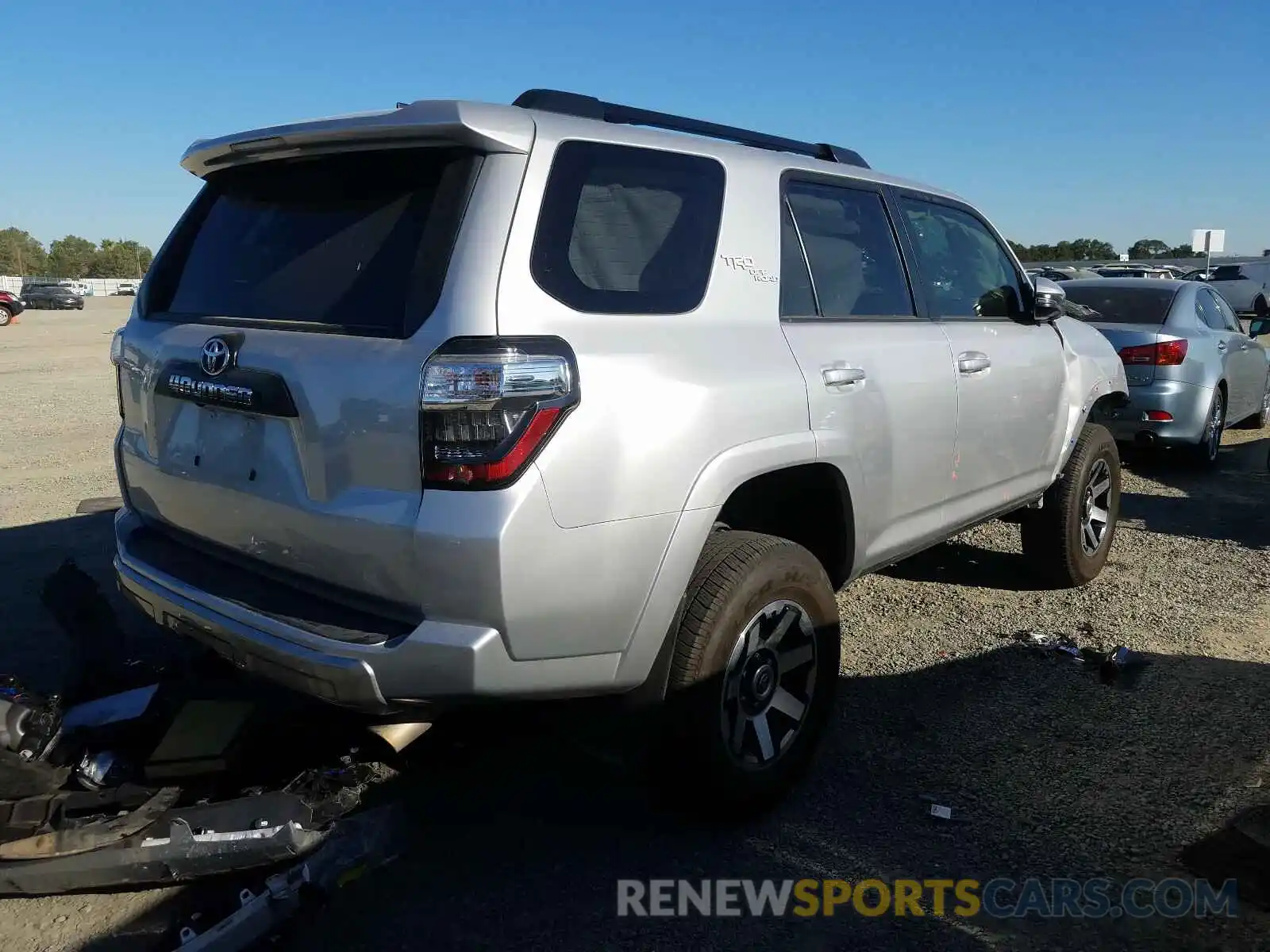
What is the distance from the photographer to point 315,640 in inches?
92.9

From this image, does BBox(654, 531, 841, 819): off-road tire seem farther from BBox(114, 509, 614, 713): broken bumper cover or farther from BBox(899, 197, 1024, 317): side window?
BBox(899, 197, 1024, 317): side window

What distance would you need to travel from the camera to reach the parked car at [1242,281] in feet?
90.4

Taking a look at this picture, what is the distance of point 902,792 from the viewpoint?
3.27 m

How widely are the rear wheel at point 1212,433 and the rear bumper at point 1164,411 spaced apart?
191 mm

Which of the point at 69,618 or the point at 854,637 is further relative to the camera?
the point at 854,637

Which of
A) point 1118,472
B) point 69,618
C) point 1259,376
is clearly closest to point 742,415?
point 69,618

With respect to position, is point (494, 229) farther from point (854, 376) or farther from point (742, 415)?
point (854, 376)

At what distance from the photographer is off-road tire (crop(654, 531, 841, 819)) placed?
8.87ft

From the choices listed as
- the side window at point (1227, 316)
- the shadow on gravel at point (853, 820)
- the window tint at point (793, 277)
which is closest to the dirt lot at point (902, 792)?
the shadow on gravel at point (853, 820)

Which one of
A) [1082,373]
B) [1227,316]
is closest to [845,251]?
[1082,373]

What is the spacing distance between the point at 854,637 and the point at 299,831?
283 centimetres

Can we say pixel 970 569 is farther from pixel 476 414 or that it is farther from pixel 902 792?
pixel 476 414

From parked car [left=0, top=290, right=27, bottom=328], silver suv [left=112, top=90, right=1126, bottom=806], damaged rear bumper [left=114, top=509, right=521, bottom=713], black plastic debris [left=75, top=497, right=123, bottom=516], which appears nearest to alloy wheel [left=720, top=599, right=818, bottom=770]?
silver suv [left=112, top=90, right=1126, bottom=806]

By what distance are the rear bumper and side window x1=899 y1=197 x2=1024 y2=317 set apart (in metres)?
3.63
